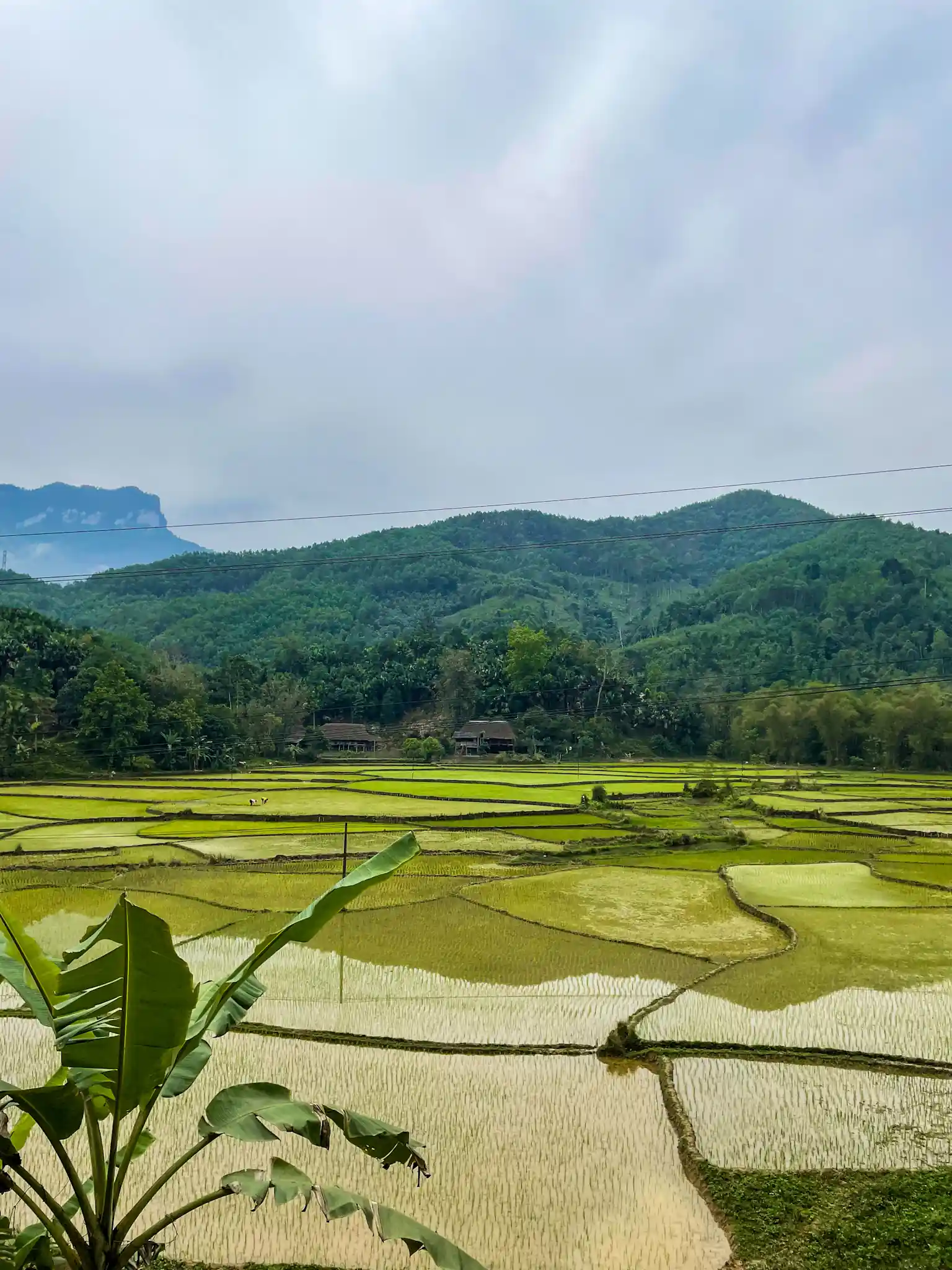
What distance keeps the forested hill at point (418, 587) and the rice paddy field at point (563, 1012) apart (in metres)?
39.6

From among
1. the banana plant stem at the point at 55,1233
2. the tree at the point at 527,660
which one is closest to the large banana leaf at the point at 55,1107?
the banana plant stem at the point at 55,1233

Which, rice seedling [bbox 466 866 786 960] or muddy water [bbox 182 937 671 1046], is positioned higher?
muddy water [bbox 182 937 671 1046]

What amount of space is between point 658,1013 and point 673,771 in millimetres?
33011

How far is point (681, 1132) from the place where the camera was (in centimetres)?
715

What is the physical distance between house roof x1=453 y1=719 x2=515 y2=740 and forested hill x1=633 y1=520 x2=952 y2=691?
17.2 m

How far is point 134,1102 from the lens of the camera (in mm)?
4047

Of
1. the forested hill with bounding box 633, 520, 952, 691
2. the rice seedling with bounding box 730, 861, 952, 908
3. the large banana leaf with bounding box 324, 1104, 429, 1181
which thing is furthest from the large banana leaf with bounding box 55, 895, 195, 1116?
the forested hill with bounding box 633, 520, 952, 691

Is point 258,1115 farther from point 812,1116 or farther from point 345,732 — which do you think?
point 345,732

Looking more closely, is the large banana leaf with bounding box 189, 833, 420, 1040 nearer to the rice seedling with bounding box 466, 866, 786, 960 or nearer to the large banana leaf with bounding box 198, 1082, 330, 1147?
the large banana leaf with bounding box 198, 1082, 330, 1147

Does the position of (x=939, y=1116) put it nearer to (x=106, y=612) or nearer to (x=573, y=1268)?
(x=573, y=1268)

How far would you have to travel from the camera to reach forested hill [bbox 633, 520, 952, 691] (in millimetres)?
64938

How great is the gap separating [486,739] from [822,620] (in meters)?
38.5

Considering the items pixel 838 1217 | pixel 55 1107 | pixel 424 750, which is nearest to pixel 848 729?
pixel 424 750

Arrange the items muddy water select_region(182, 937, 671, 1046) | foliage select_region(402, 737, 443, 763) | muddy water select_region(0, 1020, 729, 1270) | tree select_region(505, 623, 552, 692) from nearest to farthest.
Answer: muddy water select_region(0, 1020, 729, 1270), muddy water select_region(182, 937, 671, 1046), foliage select_region(402, 737, 443, 763), tree select_region(505, 623, 552, 692)
